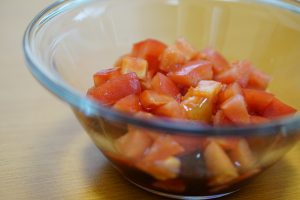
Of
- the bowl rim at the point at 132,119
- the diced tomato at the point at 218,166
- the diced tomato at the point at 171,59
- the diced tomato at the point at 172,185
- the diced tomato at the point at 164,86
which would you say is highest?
the bowl rim at the point at 132,119

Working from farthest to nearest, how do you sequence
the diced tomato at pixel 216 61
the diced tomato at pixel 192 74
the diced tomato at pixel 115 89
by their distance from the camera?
the diced tomato at pixel 216 61, the diced tomato at pixel 192 74, the diced tomato at pixel 115 89

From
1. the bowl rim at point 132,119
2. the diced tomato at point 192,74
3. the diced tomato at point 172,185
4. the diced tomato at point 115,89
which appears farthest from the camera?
the diced tomato at point 192,74

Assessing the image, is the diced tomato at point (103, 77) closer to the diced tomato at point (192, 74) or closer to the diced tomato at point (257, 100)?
the diced tomato at point (192, 74)

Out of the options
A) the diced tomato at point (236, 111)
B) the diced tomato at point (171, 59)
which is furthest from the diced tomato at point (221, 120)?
the diced tomato at point (171, 59)

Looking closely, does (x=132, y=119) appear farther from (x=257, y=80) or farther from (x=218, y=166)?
(x=257, y=80)

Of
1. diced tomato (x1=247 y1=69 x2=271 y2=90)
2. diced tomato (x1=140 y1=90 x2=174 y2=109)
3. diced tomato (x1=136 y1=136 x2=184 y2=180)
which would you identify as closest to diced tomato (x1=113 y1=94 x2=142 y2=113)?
diced tomato (x1=140 y1=90 x2=174 y2=109)

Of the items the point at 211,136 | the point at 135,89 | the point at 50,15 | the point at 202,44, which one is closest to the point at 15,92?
the point at 50,15

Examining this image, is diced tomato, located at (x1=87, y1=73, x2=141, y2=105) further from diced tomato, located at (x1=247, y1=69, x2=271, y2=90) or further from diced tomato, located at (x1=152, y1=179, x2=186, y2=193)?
diced tomato, located at (x1=247, y1=69, x2=271, y2=90)
